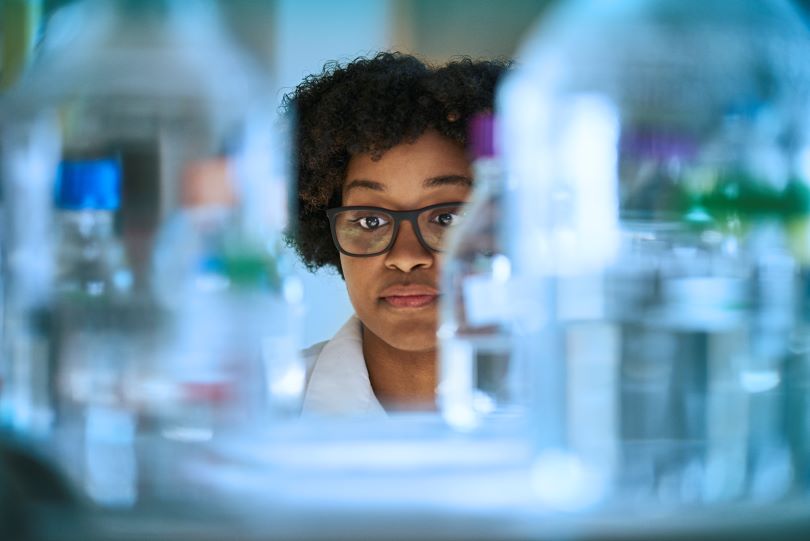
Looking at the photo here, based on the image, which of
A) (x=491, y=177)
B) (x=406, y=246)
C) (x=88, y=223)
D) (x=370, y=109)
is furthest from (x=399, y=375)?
(x=88, y=223)

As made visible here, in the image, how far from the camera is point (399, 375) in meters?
1.63

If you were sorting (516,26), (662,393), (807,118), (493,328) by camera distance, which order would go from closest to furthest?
(662,393)
(807,118)
(493,328)
(516,26)

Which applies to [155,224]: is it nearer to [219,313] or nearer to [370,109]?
[219,313]

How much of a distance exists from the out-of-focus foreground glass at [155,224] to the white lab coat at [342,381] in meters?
0.70

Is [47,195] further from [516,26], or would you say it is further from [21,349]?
[516,26]

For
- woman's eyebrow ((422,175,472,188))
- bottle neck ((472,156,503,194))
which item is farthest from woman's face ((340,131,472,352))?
bottle neck ((472,156,503,194))

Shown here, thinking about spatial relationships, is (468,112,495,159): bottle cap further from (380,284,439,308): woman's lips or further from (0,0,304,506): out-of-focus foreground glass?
(0,0,304,506): out-of-focus foreground glass

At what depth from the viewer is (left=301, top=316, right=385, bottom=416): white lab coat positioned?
1.50m

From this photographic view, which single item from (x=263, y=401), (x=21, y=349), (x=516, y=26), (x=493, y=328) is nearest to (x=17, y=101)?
(x=21, y=349)

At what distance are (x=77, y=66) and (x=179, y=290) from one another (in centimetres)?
20

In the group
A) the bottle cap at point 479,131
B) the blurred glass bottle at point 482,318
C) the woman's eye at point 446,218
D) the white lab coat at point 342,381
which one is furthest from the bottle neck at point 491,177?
the white lab coat at point 342,381

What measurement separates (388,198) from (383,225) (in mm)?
44

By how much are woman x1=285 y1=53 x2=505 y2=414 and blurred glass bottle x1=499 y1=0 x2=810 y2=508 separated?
0.65 metres

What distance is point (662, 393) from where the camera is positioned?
65cm
